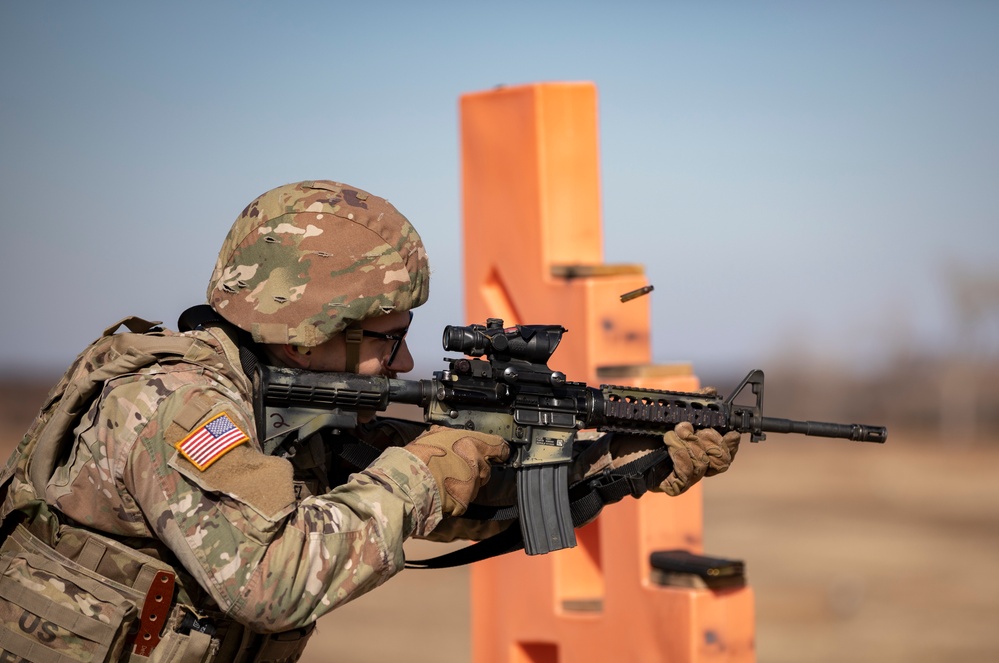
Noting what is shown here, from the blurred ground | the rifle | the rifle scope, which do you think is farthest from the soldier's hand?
the blurred ground

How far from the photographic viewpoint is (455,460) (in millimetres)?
3992

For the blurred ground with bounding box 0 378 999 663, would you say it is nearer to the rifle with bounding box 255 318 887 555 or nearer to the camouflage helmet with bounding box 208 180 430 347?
the rifle with bounding box 255 318 887 555

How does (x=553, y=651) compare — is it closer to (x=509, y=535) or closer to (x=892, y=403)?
(x=509, y=535)

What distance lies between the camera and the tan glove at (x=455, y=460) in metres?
3.90

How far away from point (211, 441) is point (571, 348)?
3.48 m

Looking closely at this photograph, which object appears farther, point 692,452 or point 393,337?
point 692,452

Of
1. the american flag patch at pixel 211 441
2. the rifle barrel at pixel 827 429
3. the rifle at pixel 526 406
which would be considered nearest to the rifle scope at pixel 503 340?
the rifle at pixel 526 406

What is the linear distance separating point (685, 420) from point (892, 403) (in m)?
52.2

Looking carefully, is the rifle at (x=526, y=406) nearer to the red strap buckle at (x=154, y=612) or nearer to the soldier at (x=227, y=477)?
the soldier at (x=227, y=477)

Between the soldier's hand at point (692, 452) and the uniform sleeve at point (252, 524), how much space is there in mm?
1561

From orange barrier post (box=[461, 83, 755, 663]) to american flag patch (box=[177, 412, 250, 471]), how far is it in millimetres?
3209

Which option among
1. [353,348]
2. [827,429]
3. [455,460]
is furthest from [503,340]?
[827,429]

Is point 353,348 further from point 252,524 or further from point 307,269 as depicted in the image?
point 252,524

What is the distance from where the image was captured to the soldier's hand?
486 cm
